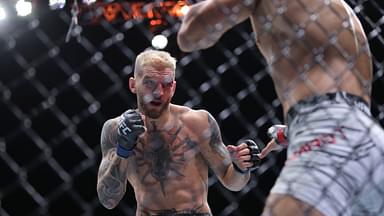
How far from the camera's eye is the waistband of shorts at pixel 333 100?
4.18ft

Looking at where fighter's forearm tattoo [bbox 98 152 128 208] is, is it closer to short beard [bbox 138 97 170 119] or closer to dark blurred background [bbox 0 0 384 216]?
short beard [bbox 138 97 170 119]

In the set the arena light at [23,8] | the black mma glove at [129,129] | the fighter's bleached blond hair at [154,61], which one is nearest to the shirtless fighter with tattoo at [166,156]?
the fighter's bleached blond hair at [154,61]

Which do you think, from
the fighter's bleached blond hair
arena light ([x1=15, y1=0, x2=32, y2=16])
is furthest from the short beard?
arena light ([x1=15, y1=0, x2=32, y2=16])

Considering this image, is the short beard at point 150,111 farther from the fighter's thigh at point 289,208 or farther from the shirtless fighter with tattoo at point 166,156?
the fighter's thigh at point 289,208

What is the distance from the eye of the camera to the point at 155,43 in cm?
360

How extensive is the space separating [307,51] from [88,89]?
276cm

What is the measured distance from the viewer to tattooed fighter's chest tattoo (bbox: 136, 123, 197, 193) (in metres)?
2.00

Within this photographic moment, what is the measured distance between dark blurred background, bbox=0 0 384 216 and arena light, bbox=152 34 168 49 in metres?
0.04

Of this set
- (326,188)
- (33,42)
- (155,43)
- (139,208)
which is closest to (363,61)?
(326,188)

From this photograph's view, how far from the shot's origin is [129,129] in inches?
65.9

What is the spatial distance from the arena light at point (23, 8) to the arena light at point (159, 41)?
2.60ft

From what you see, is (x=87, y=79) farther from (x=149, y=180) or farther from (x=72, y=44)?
(x=149, y=180)

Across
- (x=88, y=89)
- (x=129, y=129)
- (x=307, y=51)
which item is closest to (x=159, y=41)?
(x=88, y=89)

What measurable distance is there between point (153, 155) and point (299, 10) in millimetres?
851
